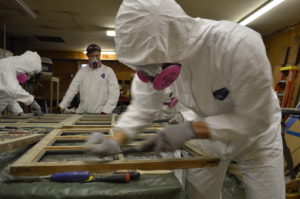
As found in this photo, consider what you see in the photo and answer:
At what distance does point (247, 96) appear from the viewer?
0.81 meters

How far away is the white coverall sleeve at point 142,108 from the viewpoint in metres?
1.17

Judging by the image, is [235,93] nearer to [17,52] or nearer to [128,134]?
[128,134]

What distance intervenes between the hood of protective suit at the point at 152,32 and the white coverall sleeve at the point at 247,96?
21cm

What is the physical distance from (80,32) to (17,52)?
2.01 metres

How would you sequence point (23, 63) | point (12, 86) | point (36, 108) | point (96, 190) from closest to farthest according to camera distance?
point (96, 190)
point (12, 86)
point (23, 63)
point (36, 108)

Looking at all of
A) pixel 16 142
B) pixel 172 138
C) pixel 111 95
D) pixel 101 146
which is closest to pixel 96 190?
pixel 101 146

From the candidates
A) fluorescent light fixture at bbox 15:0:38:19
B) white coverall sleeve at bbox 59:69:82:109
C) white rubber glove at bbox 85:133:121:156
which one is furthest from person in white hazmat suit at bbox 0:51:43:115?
white rubber glove at bbox 85:133:121:156

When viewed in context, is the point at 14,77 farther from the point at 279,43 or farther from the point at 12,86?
the point at 279,43

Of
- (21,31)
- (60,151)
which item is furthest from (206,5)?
(21,31)

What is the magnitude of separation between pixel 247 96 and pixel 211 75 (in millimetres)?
193

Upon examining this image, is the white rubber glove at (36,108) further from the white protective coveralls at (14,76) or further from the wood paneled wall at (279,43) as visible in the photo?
the wood paneled wall at (279,43)

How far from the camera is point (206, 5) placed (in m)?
3.90

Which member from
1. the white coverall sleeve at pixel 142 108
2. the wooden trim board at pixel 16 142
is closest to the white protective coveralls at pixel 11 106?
the wooden trim board at pixel 16 142

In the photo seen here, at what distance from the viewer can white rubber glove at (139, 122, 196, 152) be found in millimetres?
852
